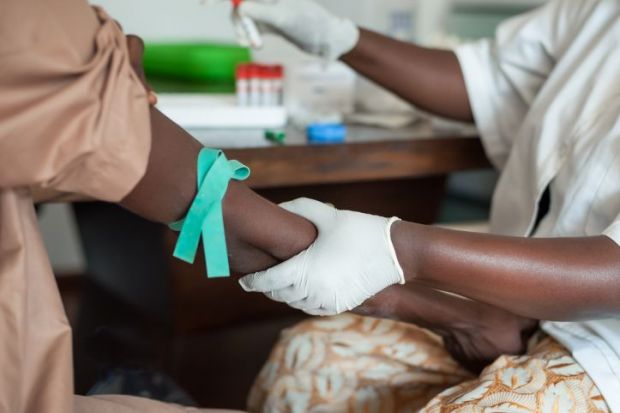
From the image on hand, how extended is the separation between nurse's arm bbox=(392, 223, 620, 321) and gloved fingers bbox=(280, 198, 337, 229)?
7cm

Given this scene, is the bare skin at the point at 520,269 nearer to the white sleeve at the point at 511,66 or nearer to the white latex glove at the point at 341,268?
the white latex glove at the point at 341,268

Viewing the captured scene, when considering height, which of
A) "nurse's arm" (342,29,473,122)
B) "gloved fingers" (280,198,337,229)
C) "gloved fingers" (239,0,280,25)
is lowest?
"gloved fingers" (280,198,337,229)

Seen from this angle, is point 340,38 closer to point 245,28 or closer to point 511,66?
point 245,28

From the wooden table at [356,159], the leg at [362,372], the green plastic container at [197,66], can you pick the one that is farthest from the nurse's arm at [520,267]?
the green plastic container at [197,66]

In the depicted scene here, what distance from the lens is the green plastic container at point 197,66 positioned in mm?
1396

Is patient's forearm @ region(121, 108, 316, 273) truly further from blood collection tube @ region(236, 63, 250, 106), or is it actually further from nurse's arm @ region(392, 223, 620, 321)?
blood collection tube @ region(236, 63, 250, 106)

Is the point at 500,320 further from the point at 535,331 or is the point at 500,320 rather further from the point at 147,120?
the point at 147,120

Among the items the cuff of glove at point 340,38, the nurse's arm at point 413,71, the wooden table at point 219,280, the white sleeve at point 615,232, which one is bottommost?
the wooden table at point 219,280

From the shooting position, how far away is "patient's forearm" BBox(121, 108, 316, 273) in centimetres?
61

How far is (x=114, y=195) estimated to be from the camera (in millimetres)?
573

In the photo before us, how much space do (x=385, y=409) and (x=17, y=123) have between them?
2.03ft

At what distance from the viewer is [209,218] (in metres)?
0.64

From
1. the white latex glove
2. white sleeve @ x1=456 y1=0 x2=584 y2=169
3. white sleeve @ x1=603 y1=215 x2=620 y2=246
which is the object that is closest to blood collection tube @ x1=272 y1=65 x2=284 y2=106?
white sleeve @ x1=456 y1=0 x2=584 y2=169

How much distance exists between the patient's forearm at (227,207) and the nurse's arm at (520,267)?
12cm
